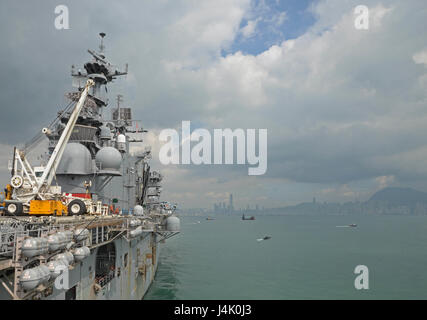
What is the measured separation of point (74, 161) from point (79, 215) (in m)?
9.56

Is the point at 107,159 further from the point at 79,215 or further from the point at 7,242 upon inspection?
the point at 7,242

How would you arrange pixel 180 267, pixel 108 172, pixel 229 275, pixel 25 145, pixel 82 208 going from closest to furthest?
pixel 82 208
pixel 25 145
pixel 108 172
pixel 229 275
pixel 180 267

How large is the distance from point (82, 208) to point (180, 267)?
125ft

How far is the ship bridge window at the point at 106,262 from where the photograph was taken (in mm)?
21734

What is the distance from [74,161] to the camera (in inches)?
999

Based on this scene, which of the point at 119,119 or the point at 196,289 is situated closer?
the point at 196,289

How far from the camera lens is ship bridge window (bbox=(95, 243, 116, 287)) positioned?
21734mm

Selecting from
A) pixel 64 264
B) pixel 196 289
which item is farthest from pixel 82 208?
pixel 196 289

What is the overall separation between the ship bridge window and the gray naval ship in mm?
82

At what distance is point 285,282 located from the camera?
139 feet

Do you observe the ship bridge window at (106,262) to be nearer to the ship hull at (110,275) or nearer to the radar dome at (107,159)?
the ship hull at (110,275)

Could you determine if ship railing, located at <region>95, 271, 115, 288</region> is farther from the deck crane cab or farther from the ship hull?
the deck crane cab

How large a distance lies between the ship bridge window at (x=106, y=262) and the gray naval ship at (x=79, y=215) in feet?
0.27
